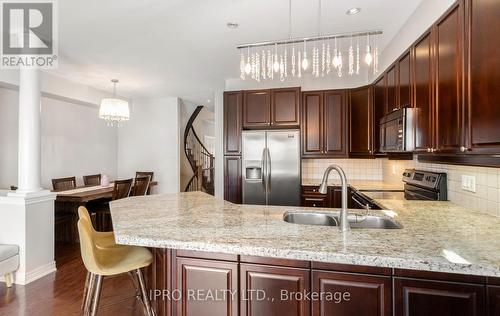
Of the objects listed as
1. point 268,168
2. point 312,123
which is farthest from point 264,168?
point 312,123

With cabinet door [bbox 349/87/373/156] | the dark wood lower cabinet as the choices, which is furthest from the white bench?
cabinet door [bbox 349/87/373/156]

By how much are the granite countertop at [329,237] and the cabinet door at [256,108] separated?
2.26 metres

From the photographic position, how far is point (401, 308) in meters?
1.15

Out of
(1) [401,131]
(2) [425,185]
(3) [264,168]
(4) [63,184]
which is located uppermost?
(1) [401,131]

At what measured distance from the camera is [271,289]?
1.29 m

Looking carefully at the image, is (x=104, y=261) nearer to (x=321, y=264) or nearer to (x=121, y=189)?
(x=321, y=264)

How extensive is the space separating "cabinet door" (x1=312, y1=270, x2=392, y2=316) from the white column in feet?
10.2

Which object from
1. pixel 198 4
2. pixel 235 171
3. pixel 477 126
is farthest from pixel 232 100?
pixel 477 126

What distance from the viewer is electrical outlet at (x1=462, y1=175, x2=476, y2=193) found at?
75.7 inches

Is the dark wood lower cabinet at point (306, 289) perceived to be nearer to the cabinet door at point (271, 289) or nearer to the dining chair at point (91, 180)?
the cabinet door at point (271, 289)

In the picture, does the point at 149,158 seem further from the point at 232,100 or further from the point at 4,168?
the point at 232,100

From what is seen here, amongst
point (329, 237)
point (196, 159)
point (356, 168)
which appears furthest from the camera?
point (196, 159)

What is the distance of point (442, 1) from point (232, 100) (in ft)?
9.02

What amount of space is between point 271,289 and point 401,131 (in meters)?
1.80
